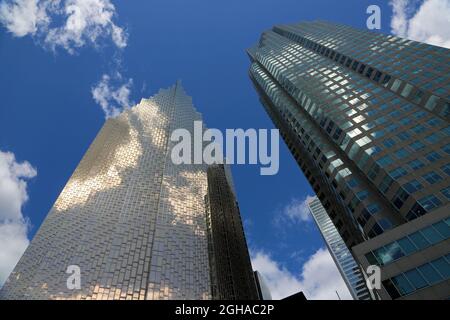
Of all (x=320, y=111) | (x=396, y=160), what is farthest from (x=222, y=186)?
(x=396, y=160)

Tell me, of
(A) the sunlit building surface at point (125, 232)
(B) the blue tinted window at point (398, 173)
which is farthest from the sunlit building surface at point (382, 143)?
(A) the sunlit building surface at point (125, 232)

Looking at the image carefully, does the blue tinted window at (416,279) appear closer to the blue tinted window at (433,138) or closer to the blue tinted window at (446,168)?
the blue tinted window at (446,168)

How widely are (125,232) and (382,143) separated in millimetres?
61352

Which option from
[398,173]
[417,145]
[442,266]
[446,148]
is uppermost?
[417,145]

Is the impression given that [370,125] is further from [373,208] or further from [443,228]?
[443,228]

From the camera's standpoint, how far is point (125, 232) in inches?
3132

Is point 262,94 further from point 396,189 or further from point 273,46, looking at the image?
point 396,189

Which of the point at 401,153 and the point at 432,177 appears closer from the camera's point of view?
the point at 432,177

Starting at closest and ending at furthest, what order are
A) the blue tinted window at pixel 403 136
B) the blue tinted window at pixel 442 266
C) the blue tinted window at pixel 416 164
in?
the blue tinted window at pixel 442 266
the blue tinted window at pixel 416 164
the blue tinted window at pixel 403 136

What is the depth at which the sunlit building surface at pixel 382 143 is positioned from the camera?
3909 cm

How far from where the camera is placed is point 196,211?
9875 cm

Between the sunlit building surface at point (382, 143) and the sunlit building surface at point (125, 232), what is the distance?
37.0m

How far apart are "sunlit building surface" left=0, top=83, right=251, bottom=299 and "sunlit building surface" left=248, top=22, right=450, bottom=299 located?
37.0 m

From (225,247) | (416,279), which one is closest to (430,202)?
(416,279)
